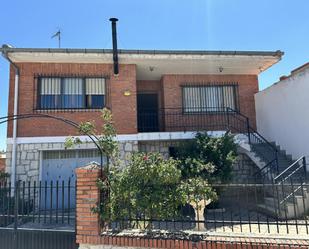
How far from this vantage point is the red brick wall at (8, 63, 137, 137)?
11531 millimetres

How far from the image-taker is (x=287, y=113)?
38.7 feet

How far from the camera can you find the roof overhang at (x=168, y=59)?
36.8ft

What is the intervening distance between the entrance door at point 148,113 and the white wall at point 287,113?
5026 millimetres

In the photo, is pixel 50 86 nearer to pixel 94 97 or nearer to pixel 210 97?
pixel 94 97

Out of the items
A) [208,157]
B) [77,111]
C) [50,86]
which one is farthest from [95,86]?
[208,157]

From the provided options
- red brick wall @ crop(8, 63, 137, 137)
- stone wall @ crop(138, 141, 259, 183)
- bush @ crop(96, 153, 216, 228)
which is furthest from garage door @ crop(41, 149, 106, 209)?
bush @ crop(96, 153, 216, 228)

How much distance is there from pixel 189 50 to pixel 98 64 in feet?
12.9

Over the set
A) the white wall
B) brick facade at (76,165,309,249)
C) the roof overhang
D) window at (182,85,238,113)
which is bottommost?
brick facade at (76,165,309,249)

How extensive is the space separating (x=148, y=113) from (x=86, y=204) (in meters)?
9.03

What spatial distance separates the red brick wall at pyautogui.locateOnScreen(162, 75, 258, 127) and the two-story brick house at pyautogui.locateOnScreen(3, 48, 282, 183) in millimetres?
49

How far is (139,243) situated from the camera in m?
5.44

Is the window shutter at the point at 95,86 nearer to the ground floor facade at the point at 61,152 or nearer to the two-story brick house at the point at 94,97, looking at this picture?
the two-story brick house at the point at 94,97

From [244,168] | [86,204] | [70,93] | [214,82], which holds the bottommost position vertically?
[86,204]

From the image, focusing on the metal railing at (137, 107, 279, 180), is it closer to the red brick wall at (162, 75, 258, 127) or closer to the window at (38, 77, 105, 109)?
the red brick wall at (162, 75, 258, 127)
